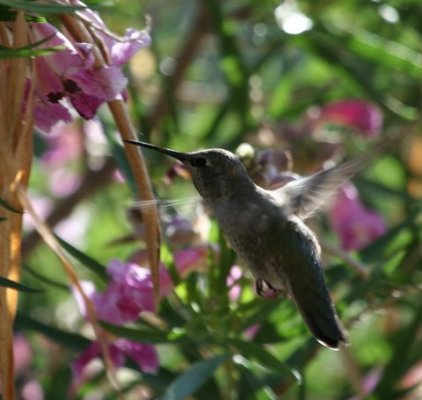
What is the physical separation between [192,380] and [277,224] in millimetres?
190

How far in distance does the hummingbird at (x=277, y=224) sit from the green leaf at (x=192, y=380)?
0.09 meters

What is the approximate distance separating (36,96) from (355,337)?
44.1 inches

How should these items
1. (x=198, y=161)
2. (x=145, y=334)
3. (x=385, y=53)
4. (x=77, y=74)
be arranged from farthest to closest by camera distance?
1. (x=385, y=53)
2. (x=145, y=334)
3. (x=198, y=161)
4. (x=77, y=74)

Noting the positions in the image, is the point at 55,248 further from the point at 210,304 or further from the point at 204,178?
the point at 210,304

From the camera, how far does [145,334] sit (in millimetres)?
1265

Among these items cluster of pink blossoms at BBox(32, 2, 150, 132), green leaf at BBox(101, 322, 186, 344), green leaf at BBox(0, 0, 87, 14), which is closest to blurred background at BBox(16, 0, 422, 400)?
green leaf at BBox(101, 322, 186, 344)

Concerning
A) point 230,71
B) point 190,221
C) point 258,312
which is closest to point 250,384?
point 258,312

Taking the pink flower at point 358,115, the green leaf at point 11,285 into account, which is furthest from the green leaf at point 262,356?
the pink flower at point 358,115

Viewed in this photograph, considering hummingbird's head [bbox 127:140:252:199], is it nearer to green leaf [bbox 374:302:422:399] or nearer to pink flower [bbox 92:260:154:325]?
pink flower [bbox 92:260:154:325]

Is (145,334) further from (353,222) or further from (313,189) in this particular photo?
(353,222)

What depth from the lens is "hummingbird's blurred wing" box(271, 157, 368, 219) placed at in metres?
1.19

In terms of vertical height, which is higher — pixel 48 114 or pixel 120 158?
pixel 48 114

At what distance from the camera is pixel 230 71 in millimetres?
1744

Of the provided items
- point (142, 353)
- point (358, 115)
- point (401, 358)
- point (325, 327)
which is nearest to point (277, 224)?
point (325, 327)
